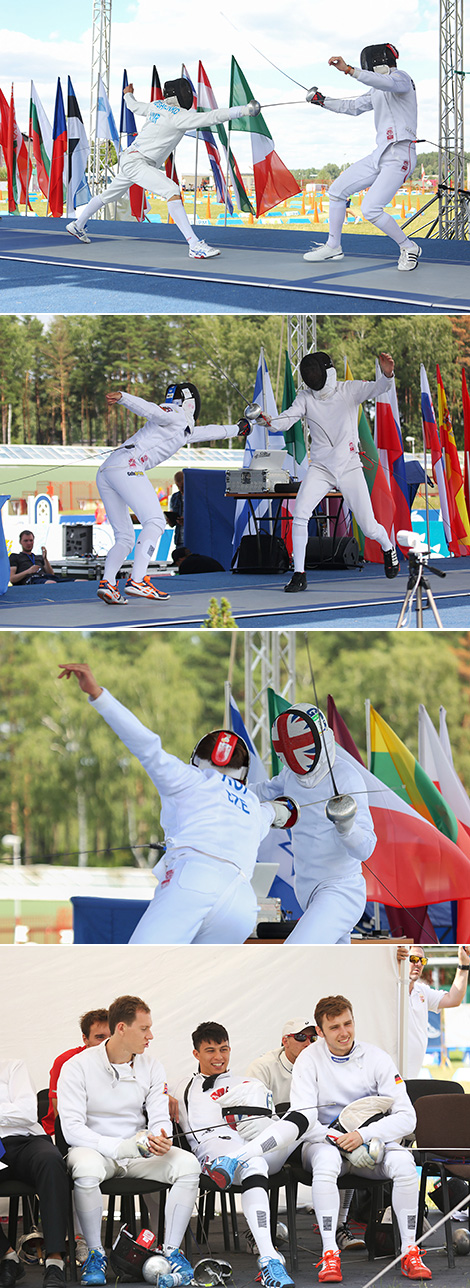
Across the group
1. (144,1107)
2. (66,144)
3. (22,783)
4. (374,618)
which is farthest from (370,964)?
(22,783)

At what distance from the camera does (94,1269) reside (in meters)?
3.29

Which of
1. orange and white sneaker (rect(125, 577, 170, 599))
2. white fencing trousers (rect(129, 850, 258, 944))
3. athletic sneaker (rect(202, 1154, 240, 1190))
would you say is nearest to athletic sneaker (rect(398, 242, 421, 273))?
orange and white sneaker (rect(125, 577, 170, 599))

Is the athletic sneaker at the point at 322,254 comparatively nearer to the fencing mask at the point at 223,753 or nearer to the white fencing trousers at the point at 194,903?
the fencing mask at the point at 223,753

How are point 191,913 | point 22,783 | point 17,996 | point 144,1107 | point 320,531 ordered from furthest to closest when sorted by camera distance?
point 22,783, point 320,531, point 191,913, point 17,996, point 144,1107

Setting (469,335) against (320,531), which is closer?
(320,531)

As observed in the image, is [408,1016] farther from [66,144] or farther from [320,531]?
[66,144]

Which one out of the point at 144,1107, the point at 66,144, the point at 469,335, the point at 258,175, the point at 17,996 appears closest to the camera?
the point at 144,1107

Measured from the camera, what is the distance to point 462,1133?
380 cm

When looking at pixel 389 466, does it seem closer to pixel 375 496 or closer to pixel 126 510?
pixel 375 496

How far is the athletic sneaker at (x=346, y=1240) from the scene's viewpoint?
3.84 meters

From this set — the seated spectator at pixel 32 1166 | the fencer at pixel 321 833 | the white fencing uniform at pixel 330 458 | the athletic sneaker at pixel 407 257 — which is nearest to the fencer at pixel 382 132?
the athletic sneaker at pixel 407 257

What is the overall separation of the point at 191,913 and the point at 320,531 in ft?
16.0

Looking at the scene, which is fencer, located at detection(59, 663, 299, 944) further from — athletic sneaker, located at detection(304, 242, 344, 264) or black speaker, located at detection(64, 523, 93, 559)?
black speaker, located at detection(64, 523, 93, 559)

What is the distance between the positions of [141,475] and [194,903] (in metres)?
2.57
